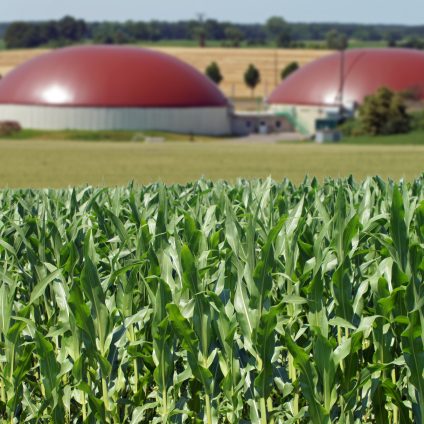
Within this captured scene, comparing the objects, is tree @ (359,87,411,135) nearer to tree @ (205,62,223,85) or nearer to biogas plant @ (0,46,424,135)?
biogas plant @ (0,46,424,135)

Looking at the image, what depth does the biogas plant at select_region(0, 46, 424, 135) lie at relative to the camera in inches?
3780

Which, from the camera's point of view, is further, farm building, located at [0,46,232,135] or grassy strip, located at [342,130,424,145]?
farm building, located at [0,46,232,135]

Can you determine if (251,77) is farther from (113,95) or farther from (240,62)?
(113,95)

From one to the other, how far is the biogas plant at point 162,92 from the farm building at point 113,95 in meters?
0.09

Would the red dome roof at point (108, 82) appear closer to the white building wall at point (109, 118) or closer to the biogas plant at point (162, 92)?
the biogas plant at point (162, 92)

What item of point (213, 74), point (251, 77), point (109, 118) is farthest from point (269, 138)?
point (251, 77)

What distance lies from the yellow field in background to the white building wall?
6415cm

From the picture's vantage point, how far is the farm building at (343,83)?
102375 millimetres

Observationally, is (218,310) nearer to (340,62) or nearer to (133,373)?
(133,373)

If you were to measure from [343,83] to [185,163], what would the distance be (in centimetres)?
5042

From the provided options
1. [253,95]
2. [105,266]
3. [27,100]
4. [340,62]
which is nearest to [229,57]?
[253,95]

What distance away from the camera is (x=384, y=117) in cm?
8769

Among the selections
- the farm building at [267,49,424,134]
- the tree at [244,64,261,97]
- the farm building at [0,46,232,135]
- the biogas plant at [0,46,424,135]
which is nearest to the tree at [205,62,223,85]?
the tree at [244,64,261,97]

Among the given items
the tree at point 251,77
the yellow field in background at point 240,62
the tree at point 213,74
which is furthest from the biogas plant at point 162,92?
the yellow field in background at point 240,62
